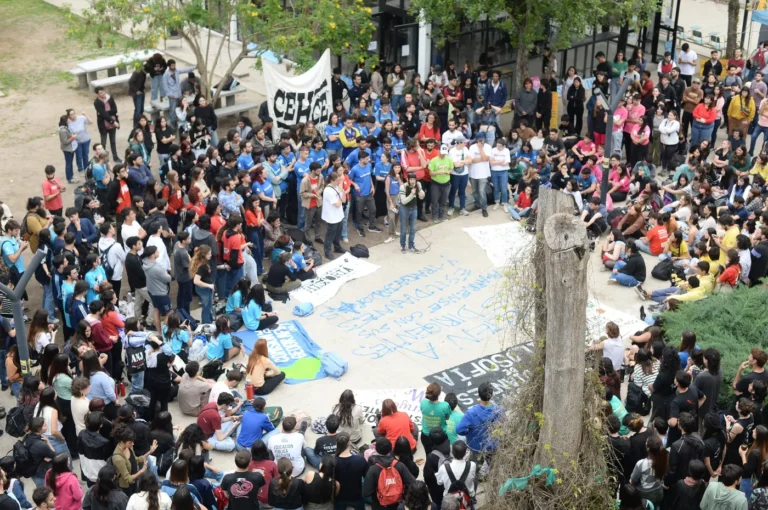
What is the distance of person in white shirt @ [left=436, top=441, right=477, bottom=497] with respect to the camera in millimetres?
10352

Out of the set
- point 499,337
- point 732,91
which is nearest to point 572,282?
point 499,337

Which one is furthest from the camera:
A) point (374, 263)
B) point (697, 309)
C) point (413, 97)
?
point (413, 97)

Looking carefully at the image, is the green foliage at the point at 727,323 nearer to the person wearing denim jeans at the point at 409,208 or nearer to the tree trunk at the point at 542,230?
the tree trunk at the point at 542,230

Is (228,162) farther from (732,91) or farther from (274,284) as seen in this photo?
(732,91)

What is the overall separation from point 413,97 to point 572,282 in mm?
12935

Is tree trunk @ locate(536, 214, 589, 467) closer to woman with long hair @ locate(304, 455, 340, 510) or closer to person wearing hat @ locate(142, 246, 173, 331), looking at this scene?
woman with long hair @ locate(304, 455, 340, 510)

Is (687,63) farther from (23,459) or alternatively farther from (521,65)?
(23,459)

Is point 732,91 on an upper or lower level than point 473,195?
upper

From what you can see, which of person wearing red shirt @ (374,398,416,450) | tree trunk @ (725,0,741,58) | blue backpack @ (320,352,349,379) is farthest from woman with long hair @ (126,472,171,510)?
tree trunk @ (725,0,741,58)

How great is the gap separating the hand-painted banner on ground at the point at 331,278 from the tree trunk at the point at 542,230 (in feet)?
21.7

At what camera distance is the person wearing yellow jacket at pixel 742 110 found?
67.9 ft

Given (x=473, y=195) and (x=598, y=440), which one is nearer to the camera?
(x=598, y=440)

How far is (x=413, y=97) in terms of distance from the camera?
21328mm

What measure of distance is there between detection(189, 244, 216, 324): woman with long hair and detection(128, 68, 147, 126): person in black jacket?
23.3 feet
